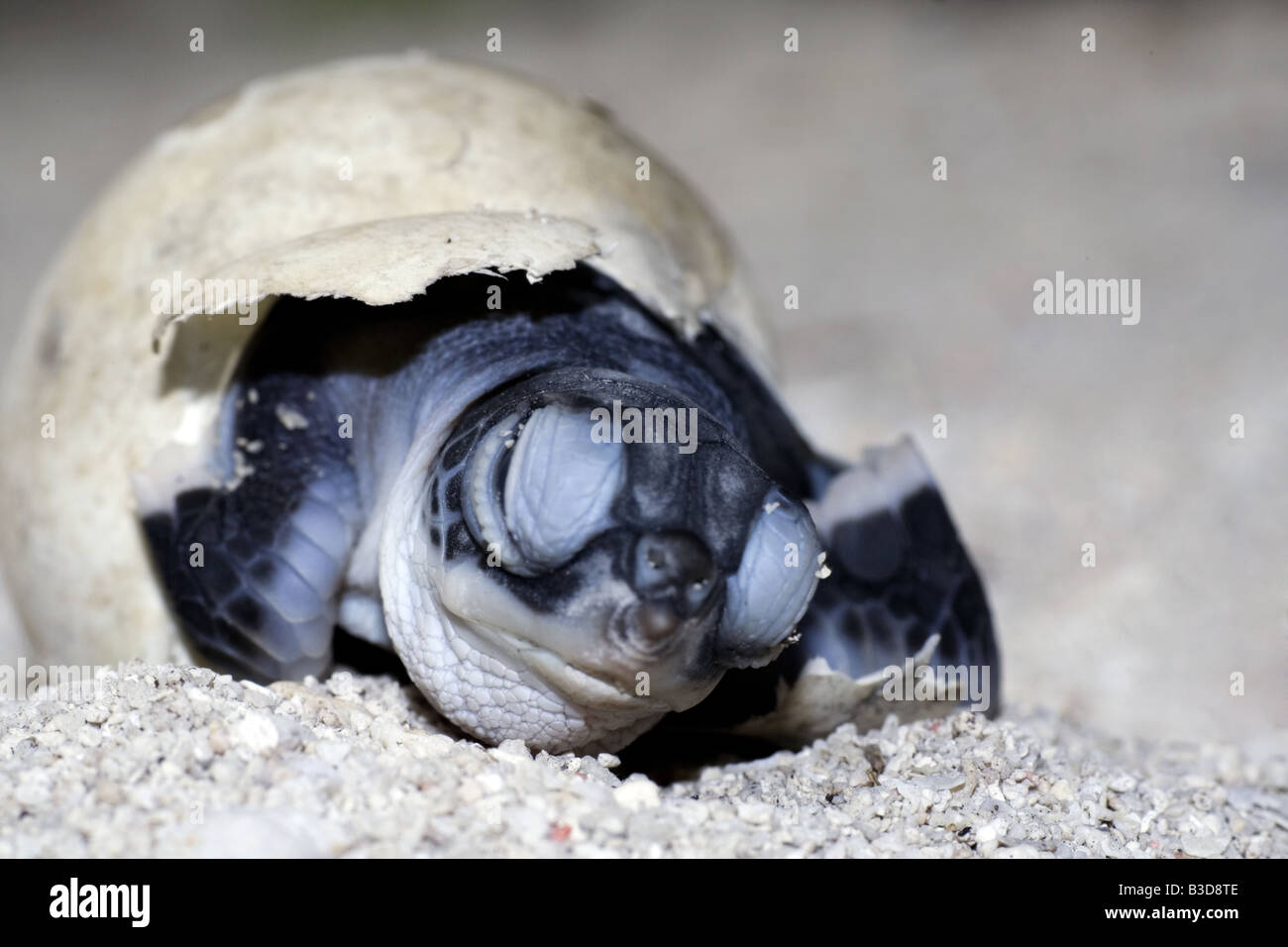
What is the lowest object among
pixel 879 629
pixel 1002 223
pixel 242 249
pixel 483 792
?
pixel 483 792

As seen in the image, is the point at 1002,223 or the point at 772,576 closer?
Result: the point at 772,576

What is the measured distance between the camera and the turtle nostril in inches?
58.0

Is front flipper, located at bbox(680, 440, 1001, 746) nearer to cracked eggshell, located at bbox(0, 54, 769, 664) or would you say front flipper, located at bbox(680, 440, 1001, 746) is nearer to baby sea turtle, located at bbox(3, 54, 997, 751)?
baby sea turtle, located at bbox(3, 54, 997, 751)

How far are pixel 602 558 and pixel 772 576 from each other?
240mm

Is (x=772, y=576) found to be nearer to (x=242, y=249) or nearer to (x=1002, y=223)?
(x=242, y=249)

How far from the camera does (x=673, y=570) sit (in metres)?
1.47

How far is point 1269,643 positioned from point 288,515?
2313mm

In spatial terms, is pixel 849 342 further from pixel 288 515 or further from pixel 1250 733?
pixel 288 515

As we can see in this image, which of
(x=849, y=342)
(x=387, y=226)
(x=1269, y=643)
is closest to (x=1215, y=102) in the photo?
(x=849, y=342)

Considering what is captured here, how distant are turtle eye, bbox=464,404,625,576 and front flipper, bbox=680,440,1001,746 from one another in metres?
0.60

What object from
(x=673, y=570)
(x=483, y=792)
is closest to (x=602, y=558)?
(x=673, y=570)

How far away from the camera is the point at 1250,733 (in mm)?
2594

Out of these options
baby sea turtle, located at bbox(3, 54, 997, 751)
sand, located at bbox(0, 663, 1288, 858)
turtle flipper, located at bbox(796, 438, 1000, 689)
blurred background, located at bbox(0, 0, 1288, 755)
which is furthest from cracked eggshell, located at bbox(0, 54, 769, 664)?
blurred background, located at bbox(0, 0, 1288, 755)

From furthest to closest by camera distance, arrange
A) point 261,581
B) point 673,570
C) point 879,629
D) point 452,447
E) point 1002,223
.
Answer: point 1002,223
point 879,629
point 261,581
point 452,447
point 673,570
